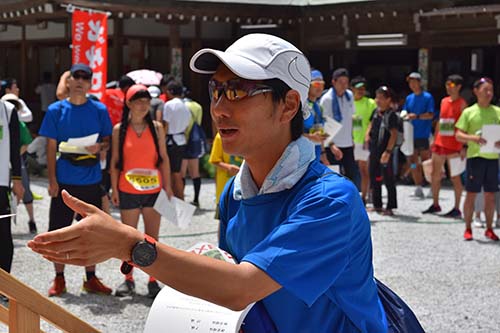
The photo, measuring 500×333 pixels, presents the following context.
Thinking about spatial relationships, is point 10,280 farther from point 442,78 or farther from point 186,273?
point 442,78

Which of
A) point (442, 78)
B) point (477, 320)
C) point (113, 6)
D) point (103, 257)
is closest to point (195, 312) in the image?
point (103, 257)

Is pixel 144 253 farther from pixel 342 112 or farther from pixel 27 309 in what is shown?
pixel 342 112

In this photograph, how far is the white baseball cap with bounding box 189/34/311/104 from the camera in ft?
6.13

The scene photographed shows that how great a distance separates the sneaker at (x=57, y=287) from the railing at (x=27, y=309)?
4.25 meters

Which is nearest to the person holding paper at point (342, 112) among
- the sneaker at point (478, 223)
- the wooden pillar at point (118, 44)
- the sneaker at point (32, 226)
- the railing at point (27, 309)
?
the sneaker at point (478, 223)

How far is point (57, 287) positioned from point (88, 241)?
466cm

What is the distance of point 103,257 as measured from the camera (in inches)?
60.6

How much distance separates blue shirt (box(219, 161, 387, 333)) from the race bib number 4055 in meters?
3.88

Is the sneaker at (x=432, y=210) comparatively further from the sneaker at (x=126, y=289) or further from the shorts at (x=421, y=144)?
the sneaker at (x=126, y=289)

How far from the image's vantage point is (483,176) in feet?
26.9

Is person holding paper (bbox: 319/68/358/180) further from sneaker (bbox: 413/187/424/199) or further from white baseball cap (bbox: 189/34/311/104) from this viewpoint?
white baseball cap (bbox: 189/34/311/104)

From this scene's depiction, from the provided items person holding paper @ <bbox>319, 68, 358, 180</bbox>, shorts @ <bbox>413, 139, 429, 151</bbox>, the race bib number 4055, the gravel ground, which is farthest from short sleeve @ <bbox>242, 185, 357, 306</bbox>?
shorts @ <bbox>413, 139, 429, 151</bbox>

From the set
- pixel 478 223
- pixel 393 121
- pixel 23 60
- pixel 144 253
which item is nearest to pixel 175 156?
pixel 393 121

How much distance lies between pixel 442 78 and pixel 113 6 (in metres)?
7.51
